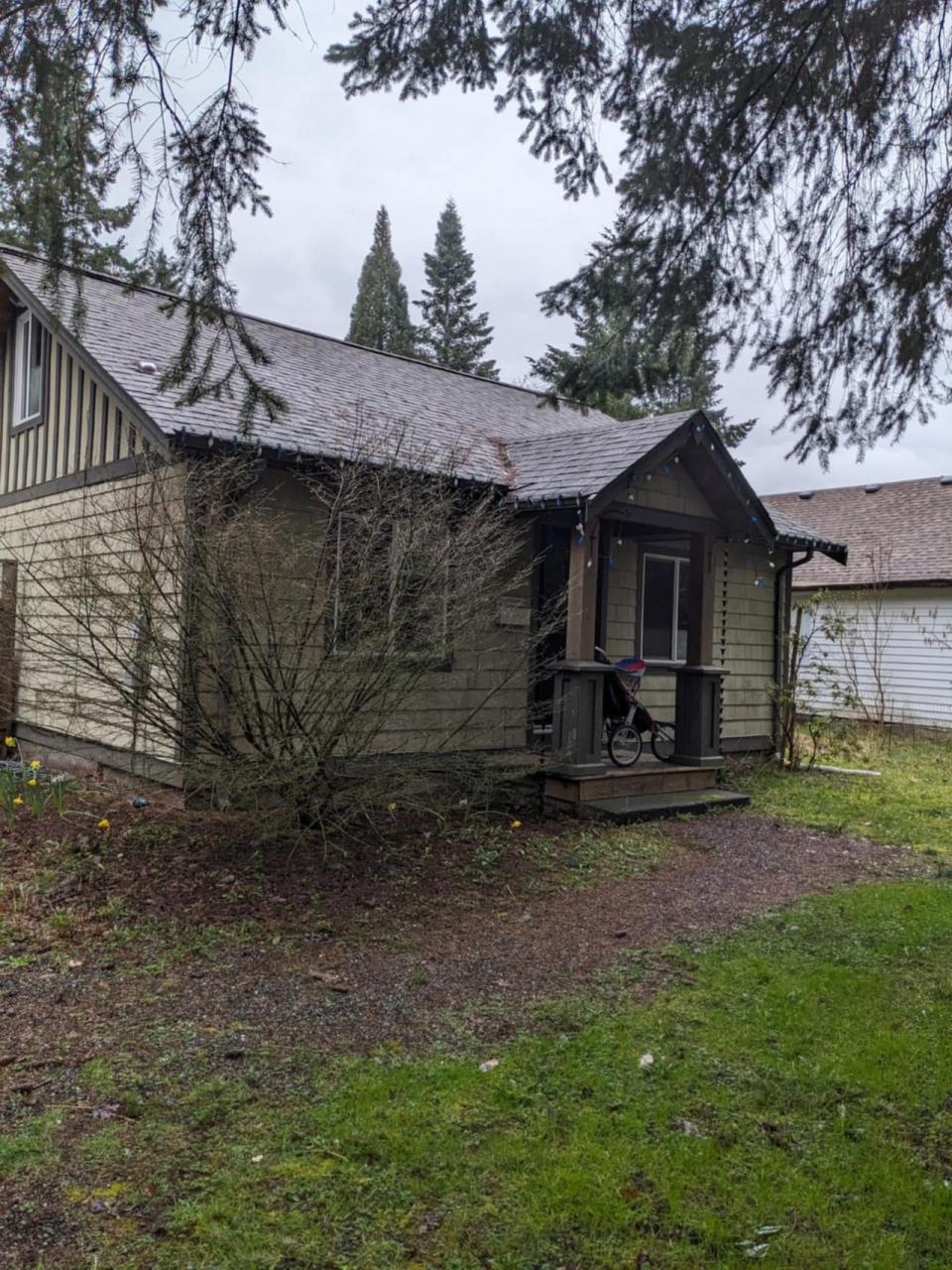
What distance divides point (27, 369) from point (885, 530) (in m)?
16.3

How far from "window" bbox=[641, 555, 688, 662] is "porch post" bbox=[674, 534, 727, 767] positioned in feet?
3.87

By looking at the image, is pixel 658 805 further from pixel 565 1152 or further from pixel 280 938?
pixel 565 1152

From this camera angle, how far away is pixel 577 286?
4.79 meters

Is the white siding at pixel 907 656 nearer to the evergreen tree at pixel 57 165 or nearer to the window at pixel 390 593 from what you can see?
the window at pixel 390 593

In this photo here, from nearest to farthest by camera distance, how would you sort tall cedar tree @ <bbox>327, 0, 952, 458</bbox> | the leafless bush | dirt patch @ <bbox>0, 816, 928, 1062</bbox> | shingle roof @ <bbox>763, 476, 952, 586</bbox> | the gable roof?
dirt patch @ <bbox>0, 816, 928, 1062</bbox>, tall cedar tree @ <bbox>327, 0, 952, 458</bbox>, the leafless bush, the gable roof, shingle roof @ <bbox>763, 476, 952, 586</bbox>

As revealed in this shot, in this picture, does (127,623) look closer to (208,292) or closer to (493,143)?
(208,292)

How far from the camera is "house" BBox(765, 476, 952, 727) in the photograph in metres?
16.7

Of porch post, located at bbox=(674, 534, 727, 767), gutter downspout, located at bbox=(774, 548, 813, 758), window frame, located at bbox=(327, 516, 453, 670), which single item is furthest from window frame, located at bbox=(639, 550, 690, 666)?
window frame, located at bbox=(327, 516, 453, 670)

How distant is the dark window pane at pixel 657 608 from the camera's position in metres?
10.9

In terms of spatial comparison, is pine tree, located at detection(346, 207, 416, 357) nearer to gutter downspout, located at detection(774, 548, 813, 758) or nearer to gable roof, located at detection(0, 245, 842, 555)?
gable roof, located at detection(0, 245, 842, 555)

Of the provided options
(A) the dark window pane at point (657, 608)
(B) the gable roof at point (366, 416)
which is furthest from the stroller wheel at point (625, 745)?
(B) the gable roof at point (366, 416)

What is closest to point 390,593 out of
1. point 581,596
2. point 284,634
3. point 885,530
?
point 284,634

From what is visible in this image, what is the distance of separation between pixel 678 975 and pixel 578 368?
3.21 m

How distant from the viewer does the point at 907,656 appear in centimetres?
1717
